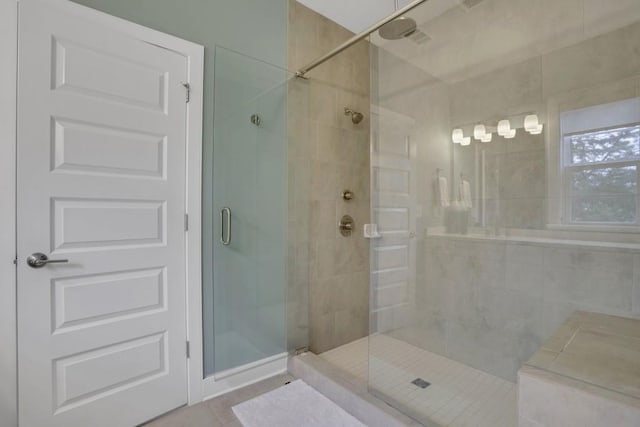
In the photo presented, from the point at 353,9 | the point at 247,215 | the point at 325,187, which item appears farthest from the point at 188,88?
the point at 353,9

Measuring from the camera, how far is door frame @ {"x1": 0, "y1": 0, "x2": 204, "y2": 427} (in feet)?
4.48

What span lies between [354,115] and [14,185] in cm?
228

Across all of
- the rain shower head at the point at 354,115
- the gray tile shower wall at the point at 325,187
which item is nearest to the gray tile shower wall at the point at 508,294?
the gray tile shower wall at the point at 325,187

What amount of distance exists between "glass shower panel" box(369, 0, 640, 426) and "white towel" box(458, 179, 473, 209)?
0.03ft

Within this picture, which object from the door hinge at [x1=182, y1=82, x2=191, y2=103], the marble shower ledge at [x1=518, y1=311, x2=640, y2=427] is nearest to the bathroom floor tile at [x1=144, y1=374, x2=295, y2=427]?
the marble shower ledge at [x1=518, y1=311, x2=640, y2=427]

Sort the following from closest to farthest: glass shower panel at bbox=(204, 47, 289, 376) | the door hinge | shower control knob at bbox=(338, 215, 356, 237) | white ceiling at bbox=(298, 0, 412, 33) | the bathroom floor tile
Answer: the bathroom floor tile → the door hinge → glass shower panel at bbox=(204, 47, 289, 376) → white ceiling at bbox=(298, 0, 412, 33) → shower control knob at bbox=(338, 215, 356, 237)

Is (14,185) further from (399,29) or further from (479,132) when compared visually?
(479,132)

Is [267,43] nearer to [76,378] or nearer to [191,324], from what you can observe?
[191,324]

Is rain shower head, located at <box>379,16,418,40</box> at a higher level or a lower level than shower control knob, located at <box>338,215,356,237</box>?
higher

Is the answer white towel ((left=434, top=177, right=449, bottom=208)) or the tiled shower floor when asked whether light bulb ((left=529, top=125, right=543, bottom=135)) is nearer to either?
white towel ((left=434, top=177, right=449, bottom=208))

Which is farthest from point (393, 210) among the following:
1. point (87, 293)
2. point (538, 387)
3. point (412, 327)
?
point (87, 293)

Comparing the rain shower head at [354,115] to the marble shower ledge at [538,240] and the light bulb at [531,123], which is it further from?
the light bulb at [531,123]

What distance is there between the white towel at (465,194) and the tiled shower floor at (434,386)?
3.66 feet

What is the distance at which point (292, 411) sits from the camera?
1817mm
